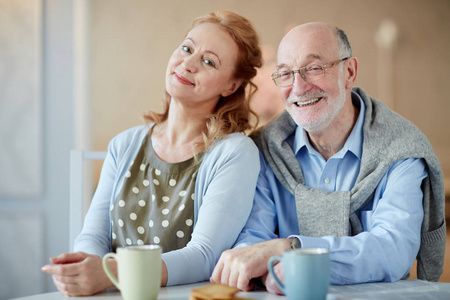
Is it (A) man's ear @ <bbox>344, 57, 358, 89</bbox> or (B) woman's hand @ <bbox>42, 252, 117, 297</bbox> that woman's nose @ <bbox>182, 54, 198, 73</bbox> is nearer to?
(A) man's ear @ <bbox>344, 57, 358, 89</bbox>

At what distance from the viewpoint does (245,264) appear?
0.93m

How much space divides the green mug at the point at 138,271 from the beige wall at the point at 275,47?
1.88 m

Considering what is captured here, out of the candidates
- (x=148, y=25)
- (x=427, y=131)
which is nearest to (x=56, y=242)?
(x=148, y=25)

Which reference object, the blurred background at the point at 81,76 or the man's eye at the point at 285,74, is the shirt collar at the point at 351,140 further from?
the blurred background at the point at 81,76

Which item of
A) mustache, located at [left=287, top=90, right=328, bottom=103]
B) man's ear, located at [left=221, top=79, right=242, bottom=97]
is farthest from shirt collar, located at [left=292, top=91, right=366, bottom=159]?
man's ear, located at [left=221, top=79, right=242, bottom=97]

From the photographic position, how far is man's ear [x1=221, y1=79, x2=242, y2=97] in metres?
1.50

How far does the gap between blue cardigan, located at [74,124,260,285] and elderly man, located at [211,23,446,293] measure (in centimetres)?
6

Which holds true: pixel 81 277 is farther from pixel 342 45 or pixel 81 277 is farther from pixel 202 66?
pixel 342 45

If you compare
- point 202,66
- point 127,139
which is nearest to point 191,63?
point 202,66

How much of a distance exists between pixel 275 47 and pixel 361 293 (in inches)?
102

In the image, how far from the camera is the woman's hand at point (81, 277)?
0.88 m

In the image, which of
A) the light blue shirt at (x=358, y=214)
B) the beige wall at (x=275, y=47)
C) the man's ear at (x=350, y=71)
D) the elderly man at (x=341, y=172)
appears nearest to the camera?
the light blue shirt at (x=358, y=214)

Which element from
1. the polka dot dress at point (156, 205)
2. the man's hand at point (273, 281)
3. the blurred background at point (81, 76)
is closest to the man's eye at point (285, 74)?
the polka dot dress at point (156, 205)

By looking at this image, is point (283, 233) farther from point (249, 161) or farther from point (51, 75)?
point (51, 75)
